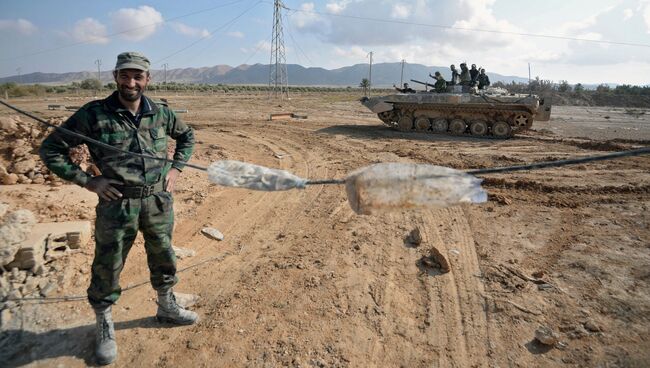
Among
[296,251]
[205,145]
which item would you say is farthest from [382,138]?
[296,251]

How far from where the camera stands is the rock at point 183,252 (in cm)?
443

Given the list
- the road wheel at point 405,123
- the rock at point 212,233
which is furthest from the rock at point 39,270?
the road wheel at point 405,123

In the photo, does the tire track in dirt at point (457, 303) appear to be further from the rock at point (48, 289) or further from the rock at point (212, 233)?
the rock at point (48, 289)

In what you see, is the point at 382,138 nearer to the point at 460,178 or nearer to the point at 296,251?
the point at 296,251

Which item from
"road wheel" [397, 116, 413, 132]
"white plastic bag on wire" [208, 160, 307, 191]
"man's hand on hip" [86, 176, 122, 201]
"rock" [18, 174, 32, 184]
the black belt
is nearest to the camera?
"white plastic bag on wire" [208, 160, 307, 191]

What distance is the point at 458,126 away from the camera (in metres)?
14.3

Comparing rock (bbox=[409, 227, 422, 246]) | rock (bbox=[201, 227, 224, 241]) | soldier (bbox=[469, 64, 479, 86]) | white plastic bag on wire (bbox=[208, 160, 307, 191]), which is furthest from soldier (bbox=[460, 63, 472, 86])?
white plastic bag on wire (bbox=[208, 160, 307, 191])

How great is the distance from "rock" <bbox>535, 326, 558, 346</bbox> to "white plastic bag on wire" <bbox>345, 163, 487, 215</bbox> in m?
1.70

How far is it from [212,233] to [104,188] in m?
2.54

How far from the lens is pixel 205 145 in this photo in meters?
10.7

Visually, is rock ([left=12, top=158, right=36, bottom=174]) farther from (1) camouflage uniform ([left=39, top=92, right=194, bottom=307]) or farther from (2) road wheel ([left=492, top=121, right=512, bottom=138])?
(2) road wheel ([left=492, top=121, right=512, bottom=138])

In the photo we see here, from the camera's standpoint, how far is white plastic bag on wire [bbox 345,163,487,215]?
7.32ft

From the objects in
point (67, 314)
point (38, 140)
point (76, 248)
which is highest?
point (38, 140)

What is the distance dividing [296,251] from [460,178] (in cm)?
A: 274
